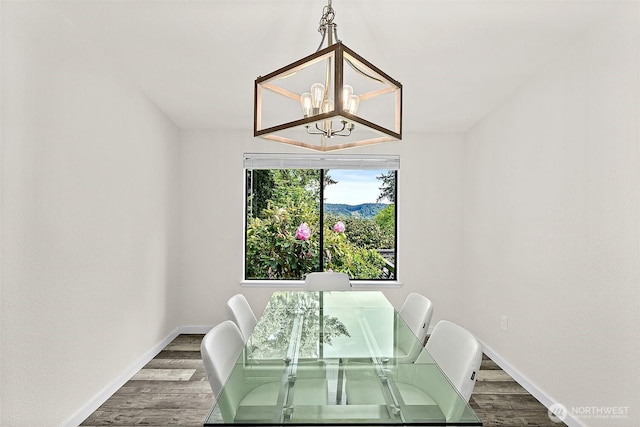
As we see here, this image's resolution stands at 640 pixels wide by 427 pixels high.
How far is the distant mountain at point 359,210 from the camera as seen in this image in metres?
4.93

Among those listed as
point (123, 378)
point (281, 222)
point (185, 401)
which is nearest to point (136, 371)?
point (123, 378)

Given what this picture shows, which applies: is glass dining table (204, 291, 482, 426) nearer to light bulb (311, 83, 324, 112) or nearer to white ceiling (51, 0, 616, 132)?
light bulb (311, 83, 324, 112)

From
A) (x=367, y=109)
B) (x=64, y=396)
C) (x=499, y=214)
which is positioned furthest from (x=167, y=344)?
(x=499, y=214)

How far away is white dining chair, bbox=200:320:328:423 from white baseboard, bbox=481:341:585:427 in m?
1.82

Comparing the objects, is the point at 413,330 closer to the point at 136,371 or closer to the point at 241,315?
the point at 241,315

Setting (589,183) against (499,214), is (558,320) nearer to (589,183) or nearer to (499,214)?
(589,183)

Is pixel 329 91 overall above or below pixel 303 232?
above

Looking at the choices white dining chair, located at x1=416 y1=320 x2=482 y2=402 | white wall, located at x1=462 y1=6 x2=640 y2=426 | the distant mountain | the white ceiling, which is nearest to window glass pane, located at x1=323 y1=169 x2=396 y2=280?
the distant mountain

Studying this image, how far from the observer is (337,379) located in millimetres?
1592

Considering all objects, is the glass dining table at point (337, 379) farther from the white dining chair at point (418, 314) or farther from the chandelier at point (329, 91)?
the chandelier at point (329, 91)

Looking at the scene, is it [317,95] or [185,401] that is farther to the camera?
[185,401]

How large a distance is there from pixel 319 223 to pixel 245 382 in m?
3.44

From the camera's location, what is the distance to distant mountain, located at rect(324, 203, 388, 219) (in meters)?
4.93

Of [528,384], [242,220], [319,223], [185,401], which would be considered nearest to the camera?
[185,401]
